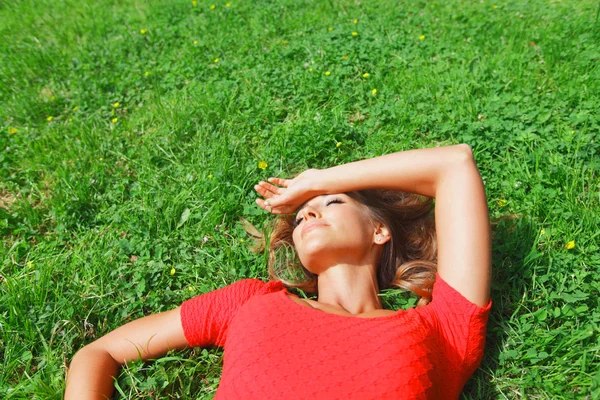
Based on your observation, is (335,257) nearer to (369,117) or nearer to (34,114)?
(369,117)

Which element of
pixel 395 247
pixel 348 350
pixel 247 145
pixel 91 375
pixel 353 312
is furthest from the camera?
pixel 247 145

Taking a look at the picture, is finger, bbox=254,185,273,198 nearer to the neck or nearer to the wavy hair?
the wavy hair

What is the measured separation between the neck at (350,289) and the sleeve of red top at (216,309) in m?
0.30

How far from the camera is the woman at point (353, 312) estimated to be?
219cm

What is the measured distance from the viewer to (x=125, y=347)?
273 centimetres

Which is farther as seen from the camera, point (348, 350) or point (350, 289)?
point (350, 289)

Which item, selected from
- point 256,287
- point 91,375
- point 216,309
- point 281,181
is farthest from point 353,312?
point 91,375

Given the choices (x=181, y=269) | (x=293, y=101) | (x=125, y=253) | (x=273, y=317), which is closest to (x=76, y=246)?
(x=125, y=253)

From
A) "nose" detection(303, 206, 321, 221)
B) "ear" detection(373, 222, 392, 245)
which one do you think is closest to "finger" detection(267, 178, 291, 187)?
"nose" detection(303, 206, 321, 221)

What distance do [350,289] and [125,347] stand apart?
1306 mm

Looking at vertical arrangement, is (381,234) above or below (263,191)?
below

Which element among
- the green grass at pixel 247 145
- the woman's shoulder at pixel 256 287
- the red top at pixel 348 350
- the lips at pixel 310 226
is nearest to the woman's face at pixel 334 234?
the lips at pixel 310 226

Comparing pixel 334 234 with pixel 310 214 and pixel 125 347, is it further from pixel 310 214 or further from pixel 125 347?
pixel 125 347

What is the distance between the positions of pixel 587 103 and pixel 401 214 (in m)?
1.97
